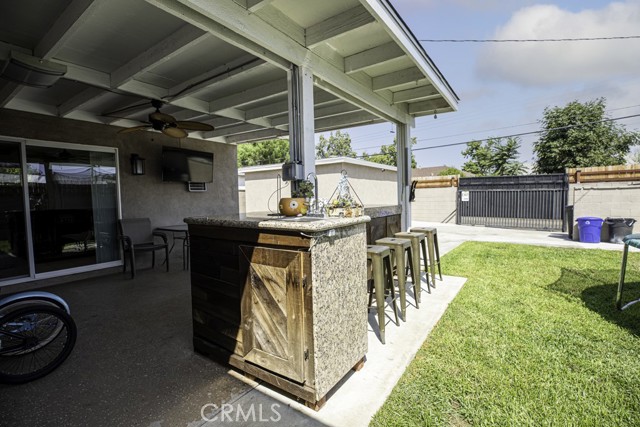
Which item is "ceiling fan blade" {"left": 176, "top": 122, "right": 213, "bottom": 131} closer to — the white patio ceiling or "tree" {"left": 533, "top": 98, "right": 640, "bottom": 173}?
the white patio ceiling

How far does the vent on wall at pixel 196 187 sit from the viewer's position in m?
6.27

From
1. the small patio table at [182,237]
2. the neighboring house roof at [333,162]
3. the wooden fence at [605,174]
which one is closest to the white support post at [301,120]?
the small patio table at [182,237]

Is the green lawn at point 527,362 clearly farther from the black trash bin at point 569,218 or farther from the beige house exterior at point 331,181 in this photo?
the beige house exterior at point 331,181

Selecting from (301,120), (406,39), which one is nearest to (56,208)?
(301,120)

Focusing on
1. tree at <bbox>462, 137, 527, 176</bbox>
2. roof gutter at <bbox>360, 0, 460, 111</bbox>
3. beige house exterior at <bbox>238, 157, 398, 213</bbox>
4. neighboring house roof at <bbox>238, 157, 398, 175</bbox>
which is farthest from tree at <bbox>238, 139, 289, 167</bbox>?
roof gutter at <bbox>360, 0, 460, 111</bbox>

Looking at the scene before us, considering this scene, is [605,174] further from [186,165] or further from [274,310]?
[186,165]

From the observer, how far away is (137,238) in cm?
522

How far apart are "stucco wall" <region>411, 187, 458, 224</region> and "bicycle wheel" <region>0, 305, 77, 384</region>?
11.8 meters

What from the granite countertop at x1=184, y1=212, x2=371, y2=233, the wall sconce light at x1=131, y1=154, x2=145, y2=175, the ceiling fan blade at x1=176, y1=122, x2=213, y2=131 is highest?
the ceiling fan blade at x1=176, y1=122, x2=213, y2=131

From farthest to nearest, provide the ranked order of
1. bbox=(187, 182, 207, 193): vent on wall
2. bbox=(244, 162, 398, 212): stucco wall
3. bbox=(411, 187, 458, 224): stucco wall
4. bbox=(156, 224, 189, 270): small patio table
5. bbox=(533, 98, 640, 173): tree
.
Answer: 1. bbox=(533, 98, 640, 173): tree
2. bbox=(411, 187, 458, 224): stucco wall
3. bbox=(244, 162, 398, 212): stucco wall
4. bbox=(187, 182, 207, 193): vent on wall
5. bbox=(156, 224, 189, 270): small patio table

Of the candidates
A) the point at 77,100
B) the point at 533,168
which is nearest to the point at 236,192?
the point at 77,100

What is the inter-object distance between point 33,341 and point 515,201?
12089mm

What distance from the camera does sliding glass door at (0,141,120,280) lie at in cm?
425

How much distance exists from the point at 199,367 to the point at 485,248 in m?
6.45
